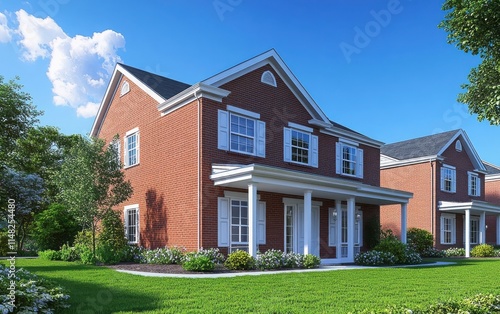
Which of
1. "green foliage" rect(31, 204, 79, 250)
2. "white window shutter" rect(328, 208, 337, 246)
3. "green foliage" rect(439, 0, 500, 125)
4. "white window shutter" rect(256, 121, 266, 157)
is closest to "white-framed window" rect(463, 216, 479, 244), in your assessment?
"white window shutter" rect(328, 208, 337, 246)

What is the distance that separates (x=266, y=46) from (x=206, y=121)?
16.3 feet

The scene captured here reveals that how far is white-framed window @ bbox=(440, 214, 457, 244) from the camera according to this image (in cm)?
3010

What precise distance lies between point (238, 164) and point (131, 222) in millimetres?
6621

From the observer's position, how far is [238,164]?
17.2 meters

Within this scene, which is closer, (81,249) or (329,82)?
(329,82)

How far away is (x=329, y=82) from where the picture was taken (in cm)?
1736

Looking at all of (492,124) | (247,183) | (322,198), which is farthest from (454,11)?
(322,198)

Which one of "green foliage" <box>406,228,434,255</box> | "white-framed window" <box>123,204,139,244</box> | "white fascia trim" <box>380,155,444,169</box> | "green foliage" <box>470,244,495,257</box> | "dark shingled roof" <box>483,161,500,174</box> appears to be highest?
"white fascia trim" <box>380,155,444,169</box>

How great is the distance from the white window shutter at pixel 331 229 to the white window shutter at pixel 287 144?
11.7 ft

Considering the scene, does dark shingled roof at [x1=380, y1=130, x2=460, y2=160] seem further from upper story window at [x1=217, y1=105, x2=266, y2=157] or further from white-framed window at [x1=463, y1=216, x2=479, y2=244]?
upper story window at [x1=217, y1=105, x2=266, y2=157]

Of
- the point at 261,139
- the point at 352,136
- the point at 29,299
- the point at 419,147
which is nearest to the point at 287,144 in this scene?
the point at 261,139

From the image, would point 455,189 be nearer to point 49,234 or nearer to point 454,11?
point 454,11

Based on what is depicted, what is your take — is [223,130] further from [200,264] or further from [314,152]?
[314,152]

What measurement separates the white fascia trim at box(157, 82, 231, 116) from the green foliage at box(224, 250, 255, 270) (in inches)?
237
